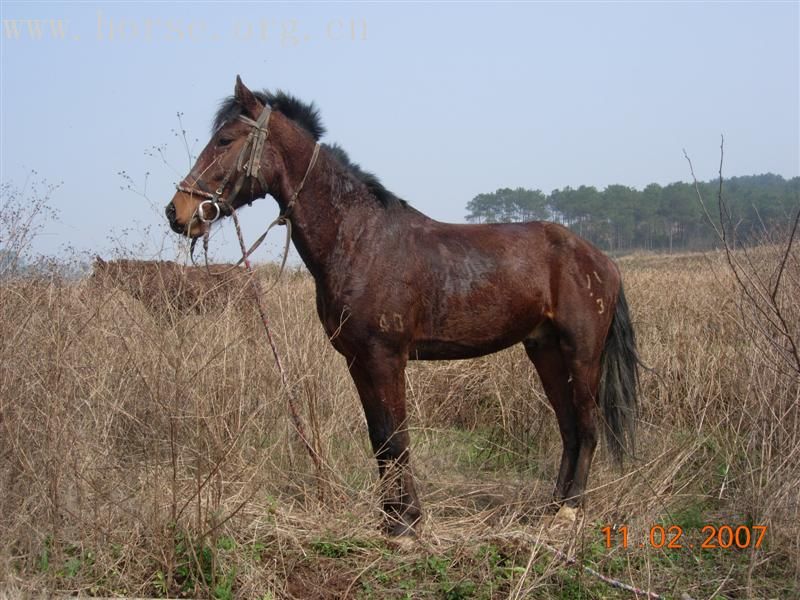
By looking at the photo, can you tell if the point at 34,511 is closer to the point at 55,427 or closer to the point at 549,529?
the point at 55,427

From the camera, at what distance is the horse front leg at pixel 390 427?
399cm

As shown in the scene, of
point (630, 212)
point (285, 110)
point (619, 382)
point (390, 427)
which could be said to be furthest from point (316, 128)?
point (630, 212)

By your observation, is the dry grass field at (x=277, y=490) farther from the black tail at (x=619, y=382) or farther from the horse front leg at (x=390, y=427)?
the black tail at (x=619, y=382)

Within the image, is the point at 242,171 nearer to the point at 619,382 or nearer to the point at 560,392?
the point at 560,392

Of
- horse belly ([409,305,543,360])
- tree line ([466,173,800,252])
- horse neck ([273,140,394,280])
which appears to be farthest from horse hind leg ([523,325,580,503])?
tree line ([466,173,800,252])

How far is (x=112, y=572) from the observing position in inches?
135

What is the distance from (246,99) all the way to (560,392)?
2.83 metres

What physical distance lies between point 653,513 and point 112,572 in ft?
9.85

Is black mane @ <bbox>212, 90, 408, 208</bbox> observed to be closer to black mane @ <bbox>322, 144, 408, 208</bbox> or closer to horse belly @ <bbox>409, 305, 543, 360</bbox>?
black mane @ <bbox>322, 144, 408, 208</bbox>

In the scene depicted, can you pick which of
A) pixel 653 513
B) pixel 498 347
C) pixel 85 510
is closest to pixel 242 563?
pixel 85 510

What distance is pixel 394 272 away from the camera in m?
4.09
